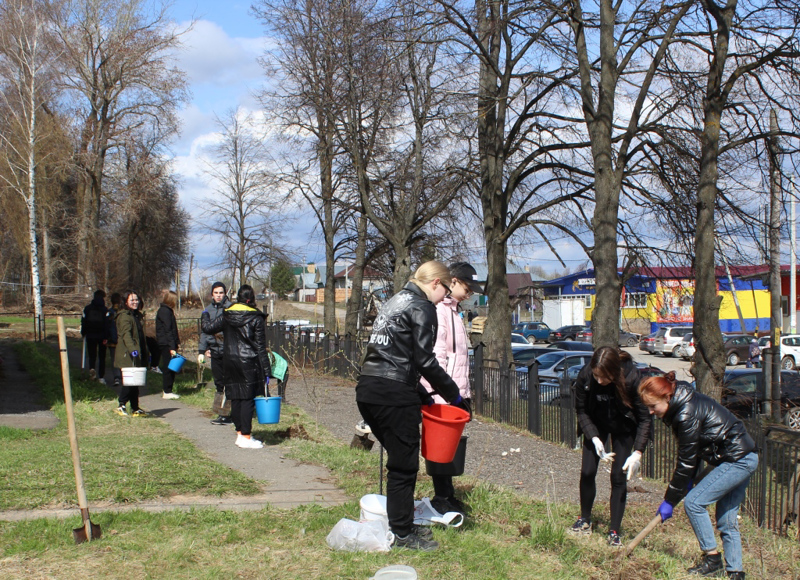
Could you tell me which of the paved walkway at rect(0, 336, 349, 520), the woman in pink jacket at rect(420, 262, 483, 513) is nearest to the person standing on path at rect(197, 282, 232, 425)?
the paved walkway at rect(0, 336, 349, 520)

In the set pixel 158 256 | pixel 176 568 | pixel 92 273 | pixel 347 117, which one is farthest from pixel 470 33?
pixel 158 256

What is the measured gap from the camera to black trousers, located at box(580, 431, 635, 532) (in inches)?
195

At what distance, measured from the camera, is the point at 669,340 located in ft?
131

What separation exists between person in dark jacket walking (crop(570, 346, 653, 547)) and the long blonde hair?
1143mm

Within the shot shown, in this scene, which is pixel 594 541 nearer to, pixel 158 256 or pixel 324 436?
pixel 324 436

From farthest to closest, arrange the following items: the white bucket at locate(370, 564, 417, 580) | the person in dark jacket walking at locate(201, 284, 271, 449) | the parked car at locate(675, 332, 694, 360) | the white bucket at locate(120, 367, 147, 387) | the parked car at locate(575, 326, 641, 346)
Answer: the parked car at locate(575, 326, 641, 346) < the parked car at locate(675, 332, 694, 360) < the white bucket at locate(120, 367, 147, 387) < the person in dark jacket walking at locate(201, 284, 271, 449) < the white bucket at locate(370, 564, 417, 580)

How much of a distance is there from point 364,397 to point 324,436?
191 inches

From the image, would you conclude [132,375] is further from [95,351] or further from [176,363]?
[95,351]

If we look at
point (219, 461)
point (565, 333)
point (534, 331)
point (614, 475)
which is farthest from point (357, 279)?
point (534, 331)

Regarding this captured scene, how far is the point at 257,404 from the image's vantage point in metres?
7.84

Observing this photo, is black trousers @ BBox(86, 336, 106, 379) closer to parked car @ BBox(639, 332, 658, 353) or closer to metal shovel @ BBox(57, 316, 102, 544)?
metal shovel @ BBox(57, 316, 102, 544)

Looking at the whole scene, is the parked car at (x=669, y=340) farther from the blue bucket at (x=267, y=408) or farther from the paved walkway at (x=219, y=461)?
the blue bucket at (x=267, y=408)

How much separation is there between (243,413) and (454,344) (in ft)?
9.91

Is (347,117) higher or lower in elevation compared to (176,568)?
higher
